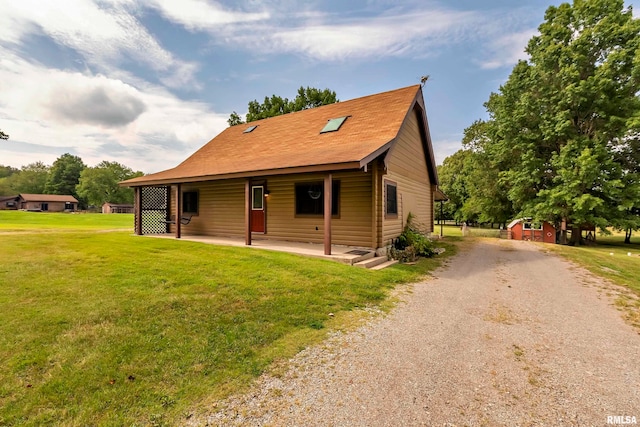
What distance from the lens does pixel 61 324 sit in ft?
10.6

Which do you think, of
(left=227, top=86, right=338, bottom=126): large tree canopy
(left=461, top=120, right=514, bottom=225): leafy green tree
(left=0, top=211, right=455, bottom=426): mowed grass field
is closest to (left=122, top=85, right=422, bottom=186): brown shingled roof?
(left=0, top=211, right=455, bottom=426): mowed grass field

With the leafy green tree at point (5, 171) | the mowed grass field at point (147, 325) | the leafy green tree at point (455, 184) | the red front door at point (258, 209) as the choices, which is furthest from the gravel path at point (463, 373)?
the leafy green tree at point (5, 171)

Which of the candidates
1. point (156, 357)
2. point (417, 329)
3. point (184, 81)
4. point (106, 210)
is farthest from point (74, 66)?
point (106, 210)

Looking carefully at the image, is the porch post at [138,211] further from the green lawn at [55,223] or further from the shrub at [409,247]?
the shrub at [409,247]

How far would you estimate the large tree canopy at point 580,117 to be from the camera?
1434 centimetres

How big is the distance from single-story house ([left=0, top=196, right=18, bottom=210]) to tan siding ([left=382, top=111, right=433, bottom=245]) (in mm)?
82257

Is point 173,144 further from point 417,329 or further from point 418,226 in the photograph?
point 417,329

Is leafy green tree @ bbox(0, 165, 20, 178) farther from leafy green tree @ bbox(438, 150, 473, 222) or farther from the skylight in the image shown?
leafy green tree @ bbox(438, 150, 473, 222)

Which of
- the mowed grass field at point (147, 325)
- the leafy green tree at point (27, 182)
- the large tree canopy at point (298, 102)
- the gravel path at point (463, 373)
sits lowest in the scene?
the gravel path at point (463, 373)

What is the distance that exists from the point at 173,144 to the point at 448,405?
2324cm

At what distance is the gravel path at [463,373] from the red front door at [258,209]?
707 cm

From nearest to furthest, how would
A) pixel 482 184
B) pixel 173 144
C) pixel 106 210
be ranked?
pixel 173 144, pixel 482 184, pixel 106 210

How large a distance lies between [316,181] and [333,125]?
321 cm

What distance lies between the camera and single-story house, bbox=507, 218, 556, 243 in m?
17.4
